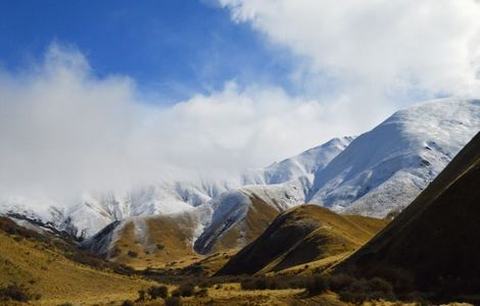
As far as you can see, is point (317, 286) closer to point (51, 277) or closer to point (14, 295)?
point (14, 295)

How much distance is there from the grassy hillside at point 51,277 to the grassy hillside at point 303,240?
1566 inches

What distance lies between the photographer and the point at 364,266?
62.9 metres

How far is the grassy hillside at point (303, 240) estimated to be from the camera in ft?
357

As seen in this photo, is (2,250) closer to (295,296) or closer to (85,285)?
(85,285)

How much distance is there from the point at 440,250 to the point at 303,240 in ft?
220

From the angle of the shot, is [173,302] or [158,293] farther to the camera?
[158,293]

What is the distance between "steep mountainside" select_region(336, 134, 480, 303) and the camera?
4859 centimetres

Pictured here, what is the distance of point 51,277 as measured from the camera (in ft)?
208

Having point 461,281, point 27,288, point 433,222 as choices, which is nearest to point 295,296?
point 461,281

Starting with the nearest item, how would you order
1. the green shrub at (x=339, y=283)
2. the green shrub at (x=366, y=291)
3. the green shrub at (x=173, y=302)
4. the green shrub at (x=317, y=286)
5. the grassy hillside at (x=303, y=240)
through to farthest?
the green shrub at (x=173, y=302), the green shrub at (x=366, y=291), the green shrub at (x=317, y=286), the green shrub at (x=339, y=283), the grassy hillside at (x=303, y=240)

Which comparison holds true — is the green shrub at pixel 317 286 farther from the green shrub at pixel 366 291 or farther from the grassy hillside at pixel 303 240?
the grassy hillside at pixel 303 240

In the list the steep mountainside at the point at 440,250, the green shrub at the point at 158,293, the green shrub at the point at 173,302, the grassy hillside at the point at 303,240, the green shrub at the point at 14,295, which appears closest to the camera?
the green shrub at the point at 173,302

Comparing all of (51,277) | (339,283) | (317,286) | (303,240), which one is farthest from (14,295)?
(303,240)

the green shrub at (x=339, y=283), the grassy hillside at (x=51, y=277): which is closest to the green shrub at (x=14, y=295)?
the grassy hillside at (x=51, y=277)
